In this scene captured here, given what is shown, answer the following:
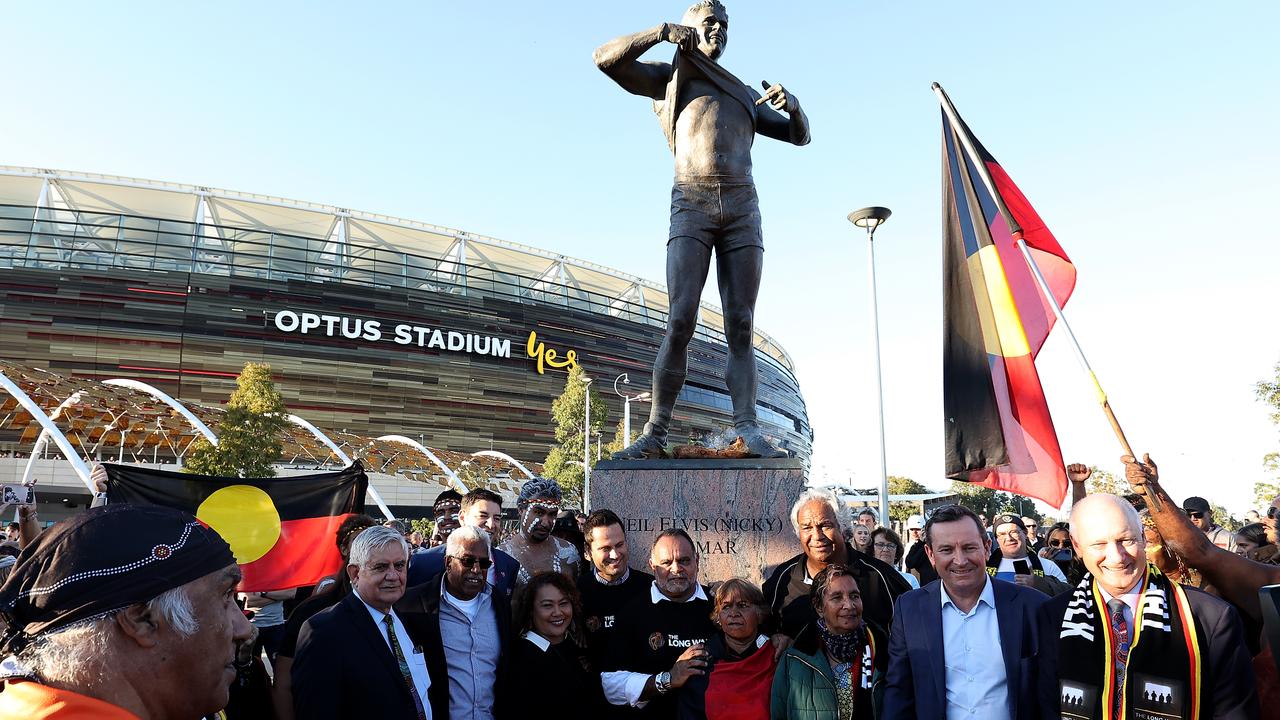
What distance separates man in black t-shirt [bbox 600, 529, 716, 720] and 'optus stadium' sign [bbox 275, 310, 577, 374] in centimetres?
4550

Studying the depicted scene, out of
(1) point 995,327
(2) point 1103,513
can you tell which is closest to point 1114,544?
(2) point 1103,513

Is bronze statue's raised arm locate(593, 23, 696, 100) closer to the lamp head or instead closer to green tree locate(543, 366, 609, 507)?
the lamp head

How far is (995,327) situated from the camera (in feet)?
18.5

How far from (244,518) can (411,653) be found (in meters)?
4.08

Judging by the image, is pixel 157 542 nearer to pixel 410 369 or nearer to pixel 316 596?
pixel 316 596

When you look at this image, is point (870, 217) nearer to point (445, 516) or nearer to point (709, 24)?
point (709, 24)

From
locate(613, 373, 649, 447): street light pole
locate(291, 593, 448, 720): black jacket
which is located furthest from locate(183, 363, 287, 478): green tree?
locate(291, 593, 448, 720): black jacket

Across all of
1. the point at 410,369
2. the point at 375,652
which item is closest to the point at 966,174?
the point at 375,652

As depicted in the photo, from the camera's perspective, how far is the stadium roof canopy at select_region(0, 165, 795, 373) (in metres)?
46.8

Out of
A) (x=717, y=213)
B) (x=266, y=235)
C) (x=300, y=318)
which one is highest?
(x=266, y=235)

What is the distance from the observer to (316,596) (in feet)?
14.5

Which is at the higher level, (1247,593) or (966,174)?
(966,174)

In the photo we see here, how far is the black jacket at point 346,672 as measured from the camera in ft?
10.3

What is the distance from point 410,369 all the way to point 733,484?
1753 inches
